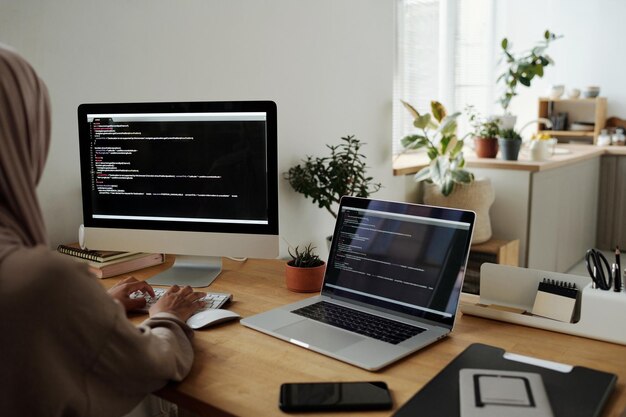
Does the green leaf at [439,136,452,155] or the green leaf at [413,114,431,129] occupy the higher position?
the green leaf at [413,114,431,129]

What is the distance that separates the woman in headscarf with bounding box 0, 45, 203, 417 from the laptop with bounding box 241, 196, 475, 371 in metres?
0.42

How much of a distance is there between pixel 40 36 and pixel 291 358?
1270 mm

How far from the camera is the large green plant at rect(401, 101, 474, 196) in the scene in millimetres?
3432

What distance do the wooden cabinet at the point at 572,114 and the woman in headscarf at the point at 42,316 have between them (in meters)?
5.15

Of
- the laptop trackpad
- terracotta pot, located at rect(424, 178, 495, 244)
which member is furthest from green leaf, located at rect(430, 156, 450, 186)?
the laptop trackpad

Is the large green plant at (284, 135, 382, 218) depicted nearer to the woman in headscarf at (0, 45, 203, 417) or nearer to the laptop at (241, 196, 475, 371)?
the laptop at (241, 196, 475, 371)

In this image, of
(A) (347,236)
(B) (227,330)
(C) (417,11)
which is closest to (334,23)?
(C) (417,11)

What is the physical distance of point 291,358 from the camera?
121 cm

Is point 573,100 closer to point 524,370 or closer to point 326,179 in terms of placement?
point 326,179

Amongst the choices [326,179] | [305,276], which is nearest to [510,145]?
[326,179]

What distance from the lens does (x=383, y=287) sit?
143 cm

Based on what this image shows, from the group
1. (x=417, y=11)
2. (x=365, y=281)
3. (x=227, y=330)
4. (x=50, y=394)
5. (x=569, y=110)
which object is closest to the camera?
(x=50, y=394)

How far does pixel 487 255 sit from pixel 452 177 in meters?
0.47

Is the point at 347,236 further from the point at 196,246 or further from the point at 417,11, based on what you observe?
the point at 417,11
